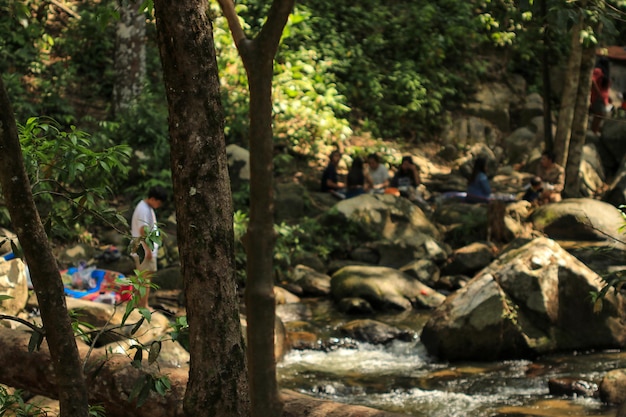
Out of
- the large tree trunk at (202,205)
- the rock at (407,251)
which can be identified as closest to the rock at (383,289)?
the rock at (407,251)

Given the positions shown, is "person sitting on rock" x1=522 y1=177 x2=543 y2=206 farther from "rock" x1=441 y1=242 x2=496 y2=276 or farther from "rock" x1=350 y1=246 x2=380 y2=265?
"rock" x1=350 y1=246 x2=380 y2=265

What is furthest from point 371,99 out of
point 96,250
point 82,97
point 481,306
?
point 481,306

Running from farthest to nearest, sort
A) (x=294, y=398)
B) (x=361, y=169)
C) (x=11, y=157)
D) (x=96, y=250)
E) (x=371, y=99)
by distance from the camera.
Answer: (x=371, y=99), (x=361, y=169), (x=96, y=250), (x=294, y=398), (x=11, y=157)

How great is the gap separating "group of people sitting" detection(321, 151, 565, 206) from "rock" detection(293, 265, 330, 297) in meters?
2.82

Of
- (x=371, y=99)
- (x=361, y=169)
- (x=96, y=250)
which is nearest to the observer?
(x=96, y=250)

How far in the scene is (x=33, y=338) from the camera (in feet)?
10.8

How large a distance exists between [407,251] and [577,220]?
107 inches

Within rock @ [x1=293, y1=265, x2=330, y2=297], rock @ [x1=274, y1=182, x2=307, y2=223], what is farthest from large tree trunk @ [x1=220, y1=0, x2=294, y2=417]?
rock @ [x1=274, y1=182, x2=307, y2=223]

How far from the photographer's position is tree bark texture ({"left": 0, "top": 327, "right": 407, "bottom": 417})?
429 centimetres

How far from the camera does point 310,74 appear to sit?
52.2ft

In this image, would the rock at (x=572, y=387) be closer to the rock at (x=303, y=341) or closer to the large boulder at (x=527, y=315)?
the large boulder at (x=527, y=315)

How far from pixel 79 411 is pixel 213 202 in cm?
96

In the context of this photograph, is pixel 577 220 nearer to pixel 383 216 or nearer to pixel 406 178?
pixel 383 216

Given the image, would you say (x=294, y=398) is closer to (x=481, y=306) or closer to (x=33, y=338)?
(x=33, y=338)
